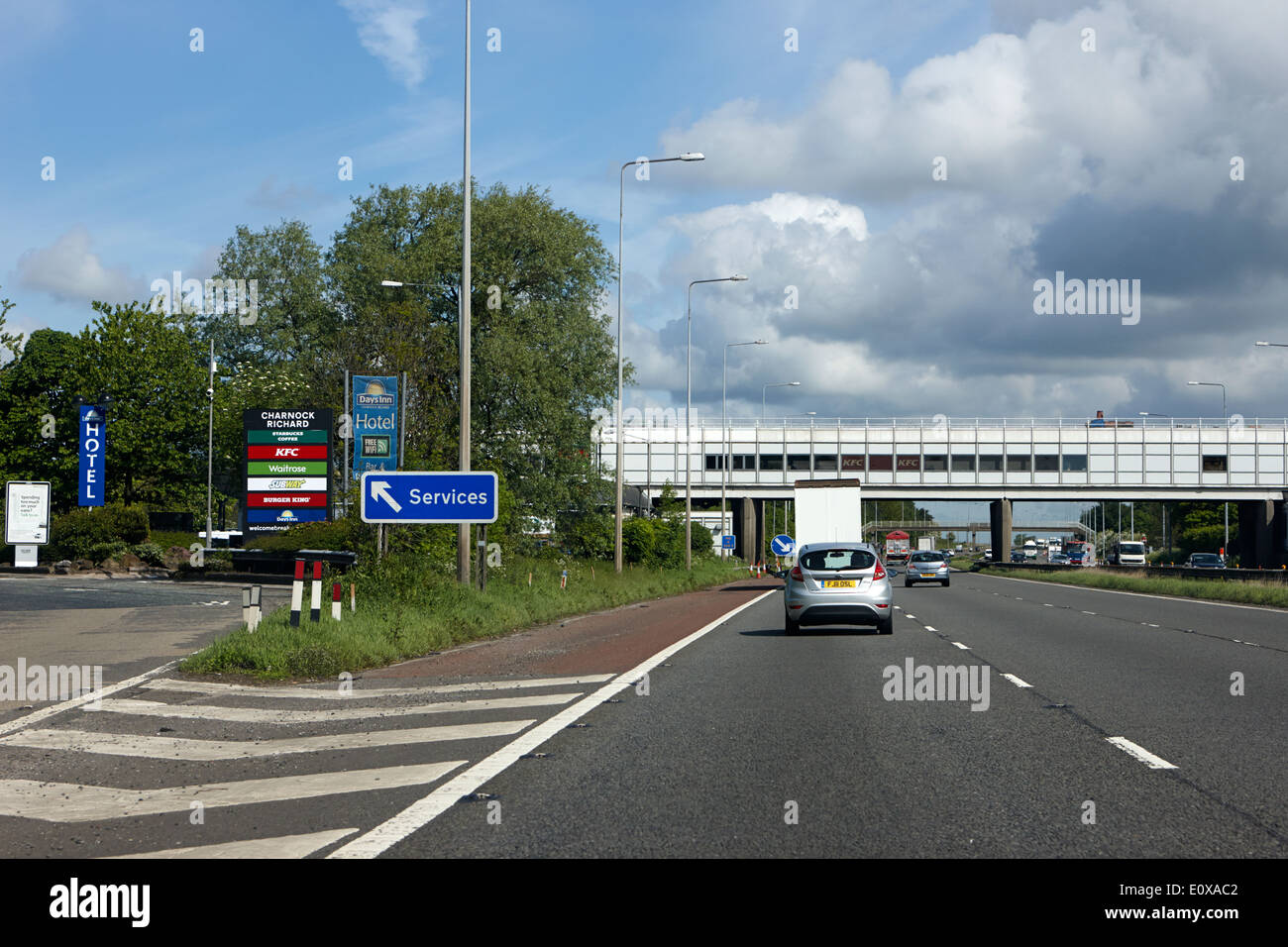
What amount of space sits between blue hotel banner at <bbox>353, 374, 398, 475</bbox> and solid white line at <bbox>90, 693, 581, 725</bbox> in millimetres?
21170

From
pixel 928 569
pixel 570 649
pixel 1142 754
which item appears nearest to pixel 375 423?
pixel 570 649

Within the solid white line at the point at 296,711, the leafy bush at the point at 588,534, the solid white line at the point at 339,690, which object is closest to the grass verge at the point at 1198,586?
the leafy bush at the point at 588,534

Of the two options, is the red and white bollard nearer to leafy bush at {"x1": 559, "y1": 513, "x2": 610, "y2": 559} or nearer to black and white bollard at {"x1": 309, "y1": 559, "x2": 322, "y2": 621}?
black and white bollard at {"x1": 309, "y1": 559, "x2": 322, "y2": 621}

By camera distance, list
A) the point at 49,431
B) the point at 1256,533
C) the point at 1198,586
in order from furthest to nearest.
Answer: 1. the point at 1256,533
2. the point at 49,431
3. the point at 1198,586

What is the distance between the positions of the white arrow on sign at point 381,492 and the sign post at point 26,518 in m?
32.1

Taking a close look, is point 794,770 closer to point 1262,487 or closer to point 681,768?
point 681,768

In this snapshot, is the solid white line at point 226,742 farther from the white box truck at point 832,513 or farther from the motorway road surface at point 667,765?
the white box truck at point 832,513

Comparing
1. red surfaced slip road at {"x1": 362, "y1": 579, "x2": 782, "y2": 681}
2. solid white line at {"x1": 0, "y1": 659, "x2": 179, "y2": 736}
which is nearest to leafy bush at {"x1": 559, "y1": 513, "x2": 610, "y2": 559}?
red surfaced slip road at {"x1": 362, "y1": 579, "x2": 782, "y2": 681}

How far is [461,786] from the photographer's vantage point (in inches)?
315

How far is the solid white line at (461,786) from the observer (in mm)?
6430

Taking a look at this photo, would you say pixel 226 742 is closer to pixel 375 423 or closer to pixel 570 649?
pixel 570 649

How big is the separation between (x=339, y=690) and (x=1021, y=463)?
78555 mm

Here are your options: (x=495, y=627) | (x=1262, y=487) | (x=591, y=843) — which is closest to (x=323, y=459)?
(x=495, y=627)

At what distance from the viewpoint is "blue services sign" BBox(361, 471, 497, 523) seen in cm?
2053
